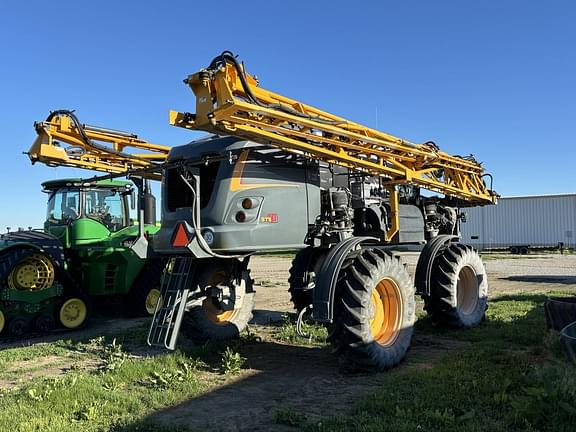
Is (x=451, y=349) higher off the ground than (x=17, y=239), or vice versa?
(x=17, y=239)

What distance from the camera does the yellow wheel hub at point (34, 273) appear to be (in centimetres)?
934

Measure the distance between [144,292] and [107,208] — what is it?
1900 mm

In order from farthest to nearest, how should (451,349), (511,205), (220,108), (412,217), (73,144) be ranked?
(511,205), (73,144), (412,217), (451,349), (220,108)

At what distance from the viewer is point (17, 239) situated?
9672 mm

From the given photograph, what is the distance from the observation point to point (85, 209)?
1085cm

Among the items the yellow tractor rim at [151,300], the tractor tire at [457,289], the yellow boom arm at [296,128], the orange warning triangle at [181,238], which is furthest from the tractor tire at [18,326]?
the tractor tire at [457,289]

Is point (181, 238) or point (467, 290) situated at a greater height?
point (181, 238)

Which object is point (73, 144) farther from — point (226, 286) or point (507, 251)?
point (507, 251)

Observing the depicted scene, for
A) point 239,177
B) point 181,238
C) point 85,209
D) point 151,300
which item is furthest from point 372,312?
point 85,209

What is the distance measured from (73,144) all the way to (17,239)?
212 cm

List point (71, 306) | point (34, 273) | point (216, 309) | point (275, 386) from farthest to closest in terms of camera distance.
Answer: point (71, 306), point (34, 273), point (216, 309), point (275, 386)

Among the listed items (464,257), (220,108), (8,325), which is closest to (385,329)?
(464,257)

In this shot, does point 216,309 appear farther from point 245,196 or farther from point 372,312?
point 372,312

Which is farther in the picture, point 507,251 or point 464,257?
point 507,251
